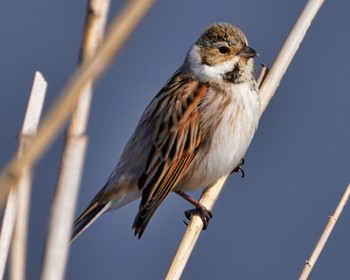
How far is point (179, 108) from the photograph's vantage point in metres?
3.90

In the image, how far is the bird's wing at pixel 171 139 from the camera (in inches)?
153

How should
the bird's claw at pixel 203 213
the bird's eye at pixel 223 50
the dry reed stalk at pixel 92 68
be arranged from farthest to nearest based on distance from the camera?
the bird's eye at pixel 223 50, the bird's claw at pixel 203 213, the dry reed stalk at pixel 92 68

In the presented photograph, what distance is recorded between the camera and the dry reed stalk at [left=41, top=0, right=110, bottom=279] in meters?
1.79

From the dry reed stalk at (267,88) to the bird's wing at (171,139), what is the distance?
0.24m

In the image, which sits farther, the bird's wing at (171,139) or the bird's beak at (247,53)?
the bird's wing at (171,139)

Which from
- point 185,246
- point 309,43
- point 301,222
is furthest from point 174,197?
point 185,246

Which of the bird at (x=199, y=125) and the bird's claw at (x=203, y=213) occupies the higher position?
the bird at (x=199, y=125)

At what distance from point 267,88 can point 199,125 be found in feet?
1.29

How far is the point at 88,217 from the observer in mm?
3842

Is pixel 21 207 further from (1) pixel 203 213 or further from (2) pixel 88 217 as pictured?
(2) pixel 88 217

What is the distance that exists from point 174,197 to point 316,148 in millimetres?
832

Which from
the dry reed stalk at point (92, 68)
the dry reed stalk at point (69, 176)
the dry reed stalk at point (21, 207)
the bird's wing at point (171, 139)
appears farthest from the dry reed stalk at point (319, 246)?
the dry reed stalk at point (92, 68)

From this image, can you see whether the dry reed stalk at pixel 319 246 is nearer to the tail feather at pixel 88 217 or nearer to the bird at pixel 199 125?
the bird at pixel 199 125

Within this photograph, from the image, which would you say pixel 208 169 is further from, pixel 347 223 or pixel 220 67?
pixel 347 223
